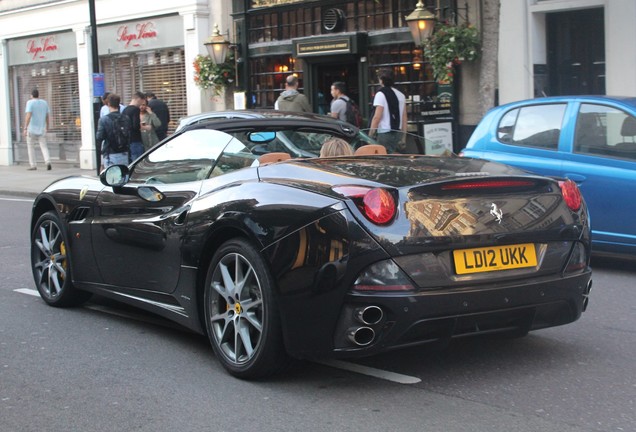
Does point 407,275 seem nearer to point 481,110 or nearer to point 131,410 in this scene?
point 131,410

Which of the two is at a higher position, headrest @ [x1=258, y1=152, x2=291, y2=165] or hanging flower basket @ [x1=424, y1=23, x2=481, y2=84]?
hanging flower basket @ [x1=424, y1=23, x2=481, y2=84]

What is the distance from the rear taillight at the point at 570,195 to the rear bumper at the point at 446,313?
49cm

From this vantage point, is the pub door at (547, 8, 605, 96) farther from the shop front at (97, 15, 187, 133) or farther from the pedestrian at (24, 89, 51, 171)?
the pedestrian at (24, 89, 51, 171)

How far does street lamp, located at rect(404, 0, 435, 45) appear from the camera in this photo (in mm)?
17156

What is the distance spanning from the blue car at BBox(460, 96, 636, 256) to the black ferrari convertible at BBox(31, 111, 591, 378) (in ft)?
10.8

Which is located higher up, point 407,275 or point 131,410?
point 407,275

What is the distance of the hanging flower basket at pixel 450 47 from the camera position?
1703 centimetres

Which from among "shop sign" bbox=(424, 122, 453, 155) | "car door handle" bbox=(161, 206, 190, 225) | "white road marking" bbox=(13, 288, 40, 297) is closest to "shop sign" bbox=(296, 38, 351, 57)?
"shop sign" bbox=(424, 122, 453, 155)

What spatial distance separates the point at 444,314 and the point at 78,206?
3.34 metres

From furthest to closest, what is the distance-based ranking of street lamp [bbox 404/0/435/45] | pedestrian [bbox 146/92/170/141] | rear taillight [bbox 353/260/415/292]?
pedestrian [bbox 146/92/170/141] → street lamp [bbox 404/0/435/45] → rear taillight [bbox 353/260/415/292]

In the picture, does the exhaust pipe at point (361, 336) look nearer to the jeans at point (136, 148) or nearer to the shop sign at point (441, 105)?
the jeans at point (136, 148)

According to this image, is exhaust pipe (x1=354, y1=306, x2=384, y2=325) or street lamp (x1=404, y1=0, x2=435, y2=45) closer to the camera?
exhaust pipe (x1=354, y1=306, x2=384, y2=325)

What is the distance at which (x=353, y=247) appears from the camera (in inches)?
191

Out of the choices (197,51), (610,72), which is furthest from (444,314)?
(197,51)
